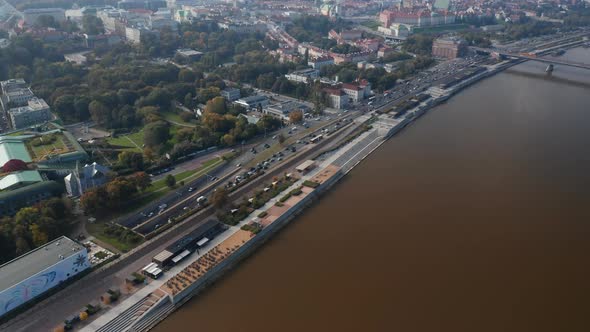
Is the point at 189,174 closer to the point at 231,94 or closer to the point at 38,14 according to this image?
the point at 231,94

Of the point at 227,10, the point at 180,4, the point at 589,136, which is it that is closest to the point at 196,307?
Answer: the point at 589,136

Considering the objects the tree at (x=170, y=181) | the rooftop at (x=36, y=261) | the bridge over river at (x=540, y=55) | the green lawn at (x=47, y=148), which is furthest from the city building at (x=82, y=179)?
the bridge over river at (x=540, y=55)

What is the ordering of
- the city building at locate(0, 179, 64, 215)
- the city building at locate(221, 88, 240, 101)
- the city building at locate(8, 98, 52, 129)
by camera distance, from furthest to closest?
the city building at locate(221, 88, 240, 101) → the city building at locate(8, 98, 52, 129) → the city building at locate(0, 179, 64, 215)

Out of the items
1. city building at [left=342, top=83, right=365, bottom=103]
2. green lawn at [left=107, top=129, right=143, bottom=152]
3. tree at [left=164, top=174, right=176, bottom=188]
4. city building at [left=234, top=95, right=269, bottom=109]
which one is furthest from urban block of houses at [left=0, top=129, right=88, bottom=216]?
city building at [left=342, top=83, right=365, bottom=103]

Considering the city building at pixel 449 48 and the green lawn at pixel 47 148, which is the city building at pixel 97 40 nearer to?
the green lawn at pixel 47 148

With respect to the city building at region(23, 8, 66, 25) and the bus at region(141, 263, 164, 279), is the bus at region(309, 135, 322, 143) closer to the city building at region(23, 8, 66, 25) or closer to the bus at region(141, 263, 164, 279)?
the bus at region(141, 263, 164, 279)

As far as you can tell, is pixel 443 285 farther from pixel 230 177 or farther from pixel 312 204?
pixel 230 177

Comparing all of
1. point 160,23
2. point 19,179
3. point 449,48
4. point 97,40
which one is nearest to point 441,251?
point 19,179
